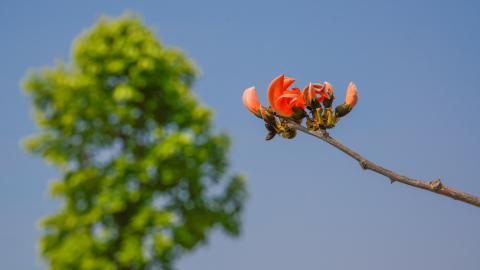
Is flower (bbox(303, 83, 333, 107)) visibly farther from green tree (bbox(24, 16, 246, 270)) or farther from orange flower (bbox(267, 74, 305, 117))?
green tree (bbox(24, 16, 246, 270))

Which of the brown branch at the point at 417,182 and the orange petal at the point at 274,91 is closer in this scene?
the brown branch at the point at 417,182

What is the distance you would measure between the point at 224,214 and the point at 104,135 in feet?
9.17

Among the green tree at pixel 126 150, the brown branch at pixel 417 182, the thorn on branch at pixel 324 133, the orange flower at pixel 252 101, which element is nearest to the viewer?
the brown branch at pixel 417 182

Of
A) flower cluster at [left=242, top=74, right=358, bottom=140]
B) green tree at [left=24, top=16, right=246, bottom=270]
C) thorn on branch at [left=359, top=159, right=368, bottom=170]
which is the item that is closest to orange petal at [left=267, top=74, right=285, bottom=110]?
flower cluster at [left=242, top=74, right=358, bottom=140]

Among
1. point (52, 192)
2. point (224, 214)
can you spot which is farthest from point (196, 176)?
point (52, 192)

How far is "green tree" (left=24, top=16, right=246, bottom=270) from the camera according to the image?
11781 mm

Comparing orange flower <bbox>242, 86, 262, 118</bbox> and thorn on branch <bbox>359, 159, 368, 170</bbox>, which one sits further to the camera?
orange flower <bbox>242, 86, 262, 118</bbox>

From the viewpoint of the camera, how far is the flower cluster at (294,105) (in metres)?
1.27

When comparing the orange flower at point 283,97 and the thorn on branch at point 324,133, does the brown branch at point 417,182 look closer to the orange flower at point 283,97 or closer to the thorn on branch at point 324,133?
the thorn on branch at point 324,133

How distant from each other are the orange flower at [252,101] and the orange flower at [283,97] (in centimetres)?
4

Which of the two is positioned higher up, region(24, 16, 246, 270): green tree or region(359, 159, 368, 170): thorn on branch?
region(24, 16, 246, 270): green tree

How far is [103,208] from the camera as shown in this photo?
11.7 metres


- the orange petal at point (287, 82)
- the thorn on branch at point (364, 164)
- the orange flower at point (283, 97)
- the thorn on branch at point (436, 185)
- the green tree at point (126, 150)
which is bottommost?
the thorn on branch at point (436, 185)

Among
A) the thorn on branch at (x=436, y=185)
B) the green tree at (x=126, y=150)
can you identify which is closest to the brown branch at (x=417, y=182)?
the thorn on branch at (x=436, y=185)
